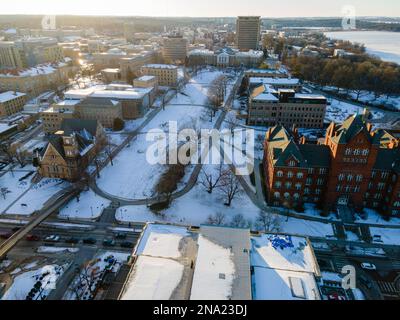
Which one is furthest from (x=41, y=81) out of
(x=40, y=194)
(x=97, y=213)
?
(x=97, y=213)

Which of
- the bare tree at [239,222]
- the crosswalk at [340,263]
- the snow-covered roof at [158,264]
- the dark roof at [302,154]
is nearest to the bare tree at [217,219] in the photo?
the bare tree at [239,222]

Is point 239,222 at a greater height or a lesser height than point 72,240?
greater

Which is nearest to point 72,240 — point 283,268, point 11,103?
point 283,268

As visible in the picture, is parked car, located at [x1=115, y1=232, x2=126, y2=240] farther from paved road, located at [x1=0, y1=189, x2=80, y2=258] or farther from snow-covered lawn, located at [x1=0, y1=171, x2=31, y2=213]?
snow-covered lawn, located at [x1=0, y1=171, x2=31, y2=213]

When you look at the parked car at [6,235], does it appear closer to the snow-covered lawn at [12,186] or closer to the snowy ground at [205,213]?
the snow-covered lawn at [12,186]

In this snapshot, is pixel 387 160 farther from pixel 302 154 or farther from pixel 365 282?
pixel 365 282

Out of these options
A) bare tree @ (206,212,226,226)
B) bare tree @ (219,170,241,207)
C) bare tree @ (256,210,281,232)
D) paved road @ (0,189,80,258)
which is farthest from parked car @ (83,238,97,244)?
bare tree @ (256,210,281,232)
